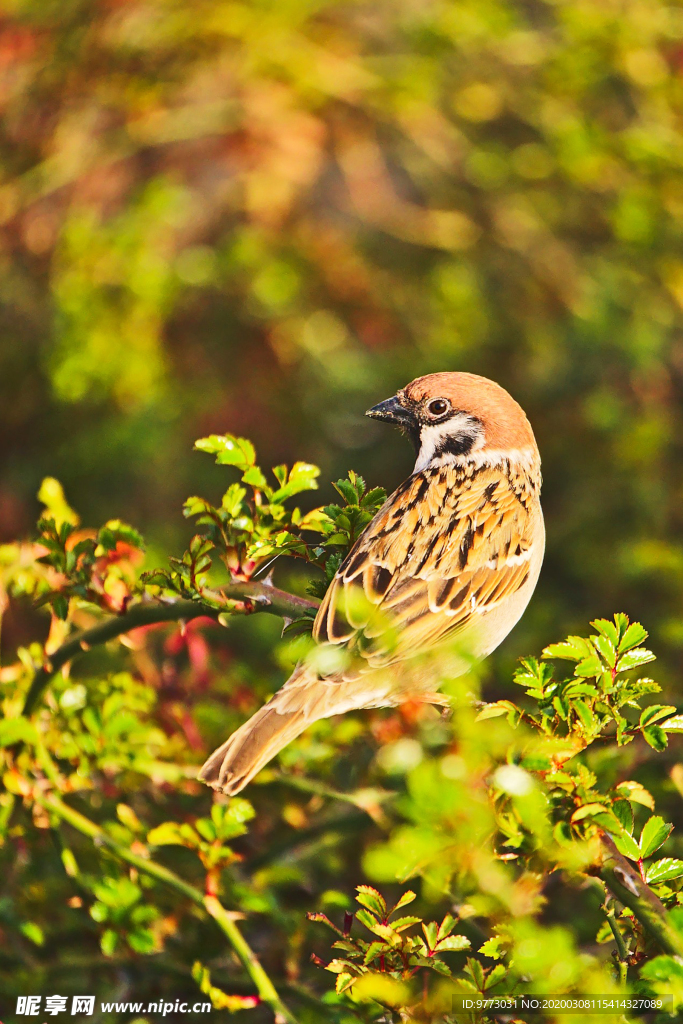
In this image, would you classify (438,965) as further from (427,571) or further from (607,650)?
(427,571)

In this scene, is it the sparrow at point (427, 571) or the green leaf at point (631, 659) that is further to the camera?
the sparrow at point (427, 571)

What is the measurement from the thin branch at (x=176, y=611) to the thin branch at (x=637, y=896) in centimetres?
51

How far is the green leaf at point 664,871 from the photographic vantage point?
3.56 feet

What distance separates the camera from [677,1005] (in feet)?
3.23

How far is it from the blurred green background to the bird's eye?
1571 mm

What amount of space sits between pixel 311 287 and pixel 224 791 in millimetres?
A: 3650

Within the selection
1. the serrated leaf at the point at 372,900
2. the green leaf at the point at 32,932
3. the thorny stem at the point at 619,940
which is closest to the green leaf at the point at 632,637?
the thorny stem at the point at 619,940

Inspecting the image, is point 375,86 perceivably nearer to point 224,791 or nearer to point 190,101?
point 190,101

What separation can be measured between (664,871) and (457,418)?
1.18m

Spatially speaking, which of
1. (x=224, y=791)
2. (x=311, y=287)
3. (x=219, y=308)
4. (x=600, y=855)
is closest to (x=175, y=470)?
(x=219, y=308)

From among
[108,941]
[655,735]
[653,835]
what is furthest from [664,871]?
[108,941]

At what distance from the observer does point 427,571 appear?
1.80m

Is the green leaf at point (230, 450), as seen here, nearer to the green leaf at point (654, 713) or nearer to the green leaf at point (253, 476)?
the green leaf at point (253, 476)

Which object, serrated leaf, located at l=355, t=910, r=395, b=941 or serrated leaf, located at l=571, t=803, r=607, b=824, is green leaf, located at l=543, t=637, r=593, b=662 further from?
serrated leaf, located at l=355, t=910, r=395, b=941
